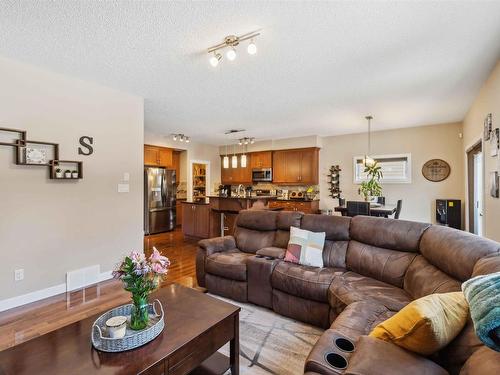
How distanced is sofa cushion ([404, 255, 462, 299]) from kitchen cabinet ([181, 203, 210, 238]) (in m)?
4.34

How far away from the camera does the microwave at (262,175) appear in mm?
7695

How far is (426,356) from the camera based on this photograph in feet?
3.77

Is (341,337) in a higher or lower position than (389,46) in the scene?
lower

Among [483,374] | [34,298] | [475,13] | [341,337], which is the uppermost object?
[475,13]

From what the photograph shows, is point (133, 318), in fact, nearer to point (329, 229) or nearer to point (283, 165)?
point (329, 229)

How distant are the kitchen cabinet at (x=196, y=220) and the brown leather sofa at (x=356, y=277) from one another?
2.41 metres

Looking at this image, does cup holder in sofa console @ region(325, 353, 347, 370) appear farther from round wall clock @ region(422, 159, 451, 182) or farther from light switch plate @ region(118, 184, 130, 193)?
round wall clock @ region(422, 159, 451, 182)

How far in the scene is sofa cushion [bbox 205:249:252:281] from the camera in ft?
9.53

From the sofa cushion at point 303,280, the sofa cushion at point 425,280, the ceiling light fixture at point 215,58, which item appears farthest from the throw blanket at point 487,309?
the ceiling light fixture at point 215,58

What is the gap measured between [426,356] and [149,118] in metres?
5.30

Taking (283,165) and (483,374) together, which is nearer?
(483,374)

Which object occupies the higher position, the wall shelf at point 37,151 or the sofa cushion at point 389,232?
the wall shelf at point 37,151

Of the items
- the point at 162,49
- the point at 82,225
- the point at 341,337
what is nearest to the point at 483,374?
the point at 341,337

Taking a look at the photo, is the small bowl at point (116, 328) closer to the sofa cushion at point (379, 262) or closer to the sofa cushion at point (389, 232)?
the sofa cushion at point (379, 262)
